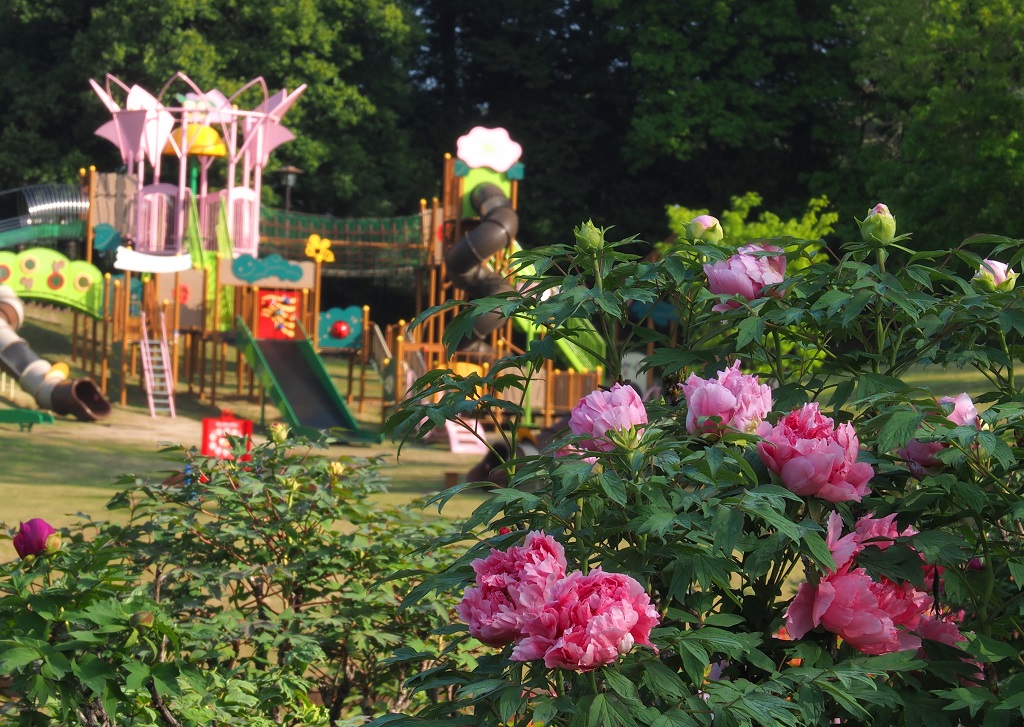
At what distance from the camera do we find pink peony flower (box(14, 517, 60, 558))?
3041mm

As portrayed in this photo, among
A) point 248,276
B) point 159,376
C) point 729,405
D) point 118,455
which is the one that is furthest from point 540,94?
point 729,405

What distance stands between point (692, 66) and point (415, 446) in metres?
18.3

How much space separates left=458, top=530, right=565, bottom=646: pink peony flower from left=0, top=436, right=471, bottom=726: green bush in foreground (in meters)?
1.14

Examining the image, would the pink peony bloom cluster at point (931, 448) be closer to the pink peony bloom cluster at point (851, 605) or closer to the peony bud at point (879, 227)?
the pink peony bloom cluster at point (851, 605)

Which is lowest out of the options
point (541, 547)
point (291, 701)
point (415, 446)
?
point (415, 446)

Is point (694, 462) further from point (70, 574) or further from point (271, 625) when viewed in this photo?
point (271, 625)

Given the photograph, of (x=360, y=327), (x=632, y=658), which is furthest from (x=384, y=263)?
(x=632, y=658)

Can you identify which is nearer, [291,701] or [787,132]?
[291,701]

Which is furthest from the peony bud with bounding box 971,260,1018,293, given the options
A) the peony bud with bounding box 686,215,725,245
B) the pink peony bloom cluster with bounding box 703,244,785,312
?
the peony bud with bounding box 686,215,725,245

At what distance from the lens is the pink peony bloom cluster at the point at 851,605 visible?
1866 millimetres

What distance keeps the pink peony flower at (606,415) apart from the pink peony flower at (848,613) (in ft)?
1.18

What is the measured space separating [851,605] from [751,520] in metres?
0.20

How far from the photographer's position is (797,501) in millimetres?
1958

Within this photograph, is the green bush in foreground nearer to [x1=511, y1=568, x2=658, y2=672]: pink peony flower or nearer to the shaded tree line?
[x1=511, y1=568, x2=658, y2=672]: pink peony flower
